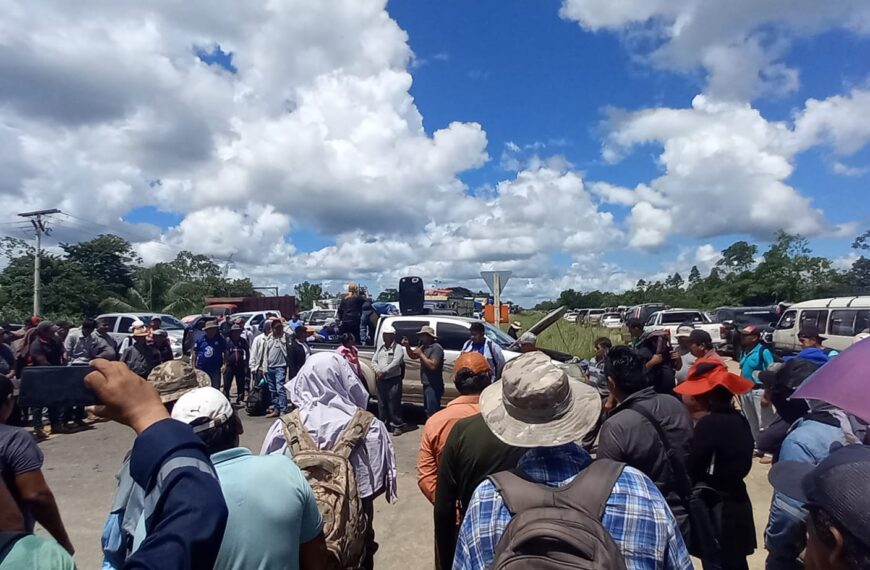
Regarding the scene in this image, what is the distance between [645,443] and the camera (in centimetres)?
286

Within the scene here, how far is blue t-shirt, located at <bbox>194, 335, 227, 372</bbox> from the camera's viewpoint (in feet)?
35.4

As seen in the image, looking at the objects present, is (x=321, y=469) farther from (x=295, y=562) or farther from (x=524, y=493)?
(x=524, y=493)

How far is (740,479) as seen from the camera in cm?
323

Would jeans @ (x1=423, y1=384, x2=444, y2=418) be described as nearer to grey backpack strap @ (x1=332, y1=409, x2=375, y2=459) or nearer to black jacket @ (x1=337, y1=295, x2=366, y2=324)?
black jacket @ (x1=337, y1=295, x2=366, y2=324)

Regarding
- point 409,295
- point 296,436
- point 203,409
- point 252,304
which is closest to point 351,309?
point 409,295

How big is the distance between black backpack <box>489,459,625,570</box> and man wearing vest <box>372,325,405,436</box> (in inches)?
295

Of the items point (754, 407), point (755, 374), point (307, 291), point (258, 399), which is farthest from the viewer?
point (307, 291)

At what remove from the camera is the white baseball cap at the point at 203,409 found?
210 centimetres

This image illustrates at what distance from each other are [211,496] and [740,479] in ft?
10.2

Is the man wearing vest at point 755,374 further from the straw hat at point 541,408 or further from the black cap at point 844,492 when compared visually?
the black cap at point 844,492

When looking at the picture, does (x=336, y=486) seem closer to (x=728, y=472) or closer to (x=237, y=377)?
(x=728, y=472)

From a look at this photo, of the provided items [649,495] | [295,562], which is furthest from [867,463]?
[295,562]

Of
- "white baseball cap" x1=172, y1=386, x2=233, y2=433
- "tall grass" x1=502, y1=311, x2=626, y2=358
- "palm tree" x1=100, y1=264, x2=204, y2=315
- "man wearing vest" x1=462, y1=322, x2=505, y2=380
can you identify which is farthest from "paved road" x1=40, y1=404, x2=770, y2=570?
"palm tree" x1=100, y1=264, x2=204, y2=315

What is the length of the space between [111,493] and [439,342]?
18.1 ft
